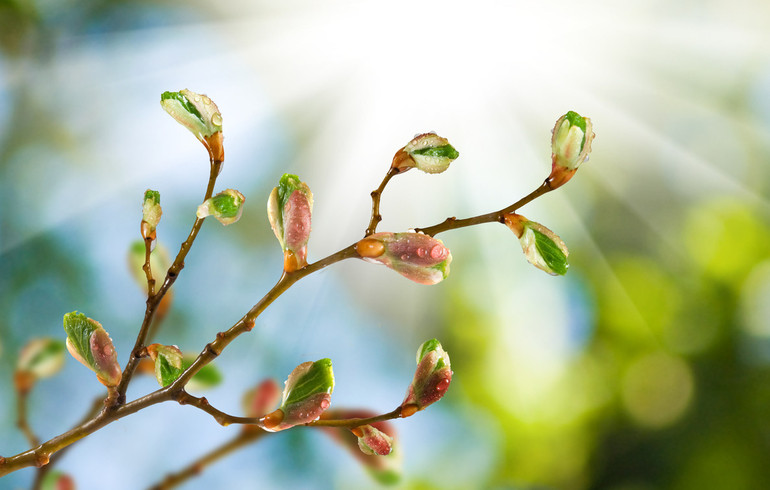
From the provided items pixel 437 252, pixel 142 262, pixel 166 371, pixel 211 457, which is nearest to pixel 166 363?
pixel 166 371

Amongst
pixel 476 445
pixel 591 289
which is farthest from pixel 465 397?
pixel 591 289

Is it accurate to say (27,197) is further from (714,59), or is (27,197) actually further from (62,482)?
(714,59)

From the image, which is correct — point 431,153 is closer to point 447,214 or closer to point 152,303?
point 152,303

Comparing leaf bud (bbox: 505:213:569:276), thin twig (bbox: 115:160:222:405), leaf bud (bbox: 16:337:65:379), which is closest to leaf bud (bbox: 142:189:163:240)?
thin twig (bbox: 115:160:222:405)

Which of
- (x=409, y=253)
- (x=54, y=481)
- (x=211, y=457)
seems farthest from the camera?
(x=211, y=457)

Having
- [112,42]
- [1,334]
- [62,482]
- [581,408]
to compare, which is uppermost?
[112,42]
